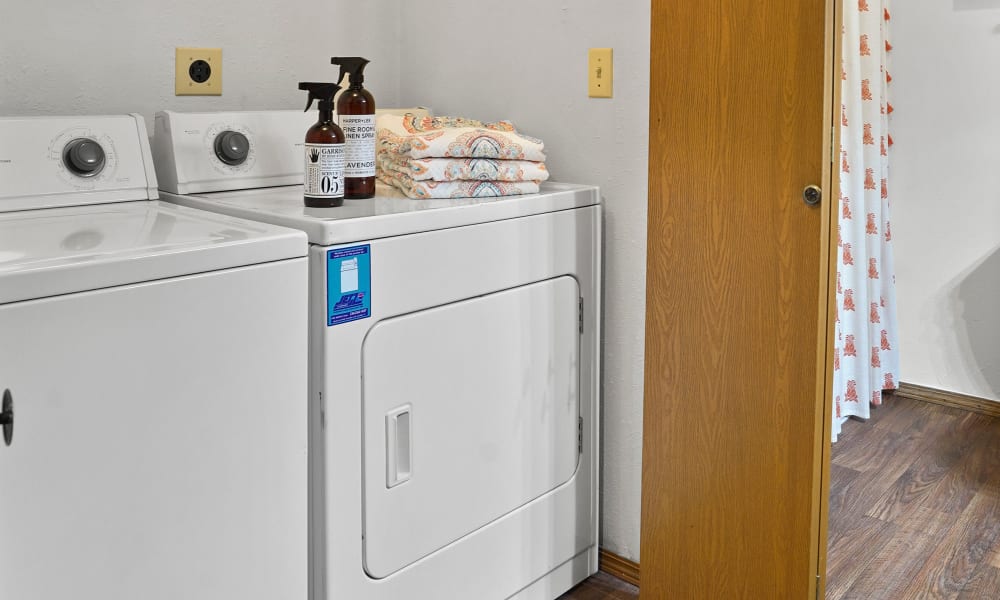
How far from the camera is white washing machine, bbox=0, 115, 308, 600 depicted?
3.70 feet

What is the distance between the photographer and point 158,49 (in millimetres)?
1970

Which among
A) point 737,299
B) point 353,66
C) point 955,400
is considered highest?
point 353,66

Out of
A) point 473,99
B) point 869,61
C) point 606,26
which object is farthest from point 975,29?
point 473,99

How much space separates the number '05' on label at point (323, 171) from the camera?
1.63 metres

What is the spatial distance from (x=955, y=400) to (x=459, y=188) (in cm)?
130

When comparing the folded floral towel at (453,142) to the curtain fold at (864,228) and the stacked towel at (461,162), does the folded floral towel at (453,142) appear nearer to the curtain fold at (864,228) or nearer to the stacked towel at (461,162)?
the stacked towel at (461,162)

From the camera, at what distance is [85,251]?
3.98 feet

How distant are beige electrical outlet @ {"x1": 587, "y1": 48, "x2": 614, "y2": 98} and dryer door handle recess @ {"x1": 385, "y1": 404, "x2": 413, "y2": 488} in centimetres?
89

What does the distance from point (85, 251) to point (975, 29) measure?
1791 mm

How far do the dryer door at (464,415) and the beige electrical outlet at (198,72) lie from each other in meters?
0.85

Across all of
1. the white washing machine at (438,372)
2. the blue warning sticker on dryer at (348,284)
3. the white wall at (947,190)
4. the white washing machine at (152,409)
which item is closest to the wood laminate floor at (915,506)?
the white wall at (947,190)

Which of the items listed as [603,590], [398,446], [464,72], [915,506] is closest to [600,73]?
[464,72]

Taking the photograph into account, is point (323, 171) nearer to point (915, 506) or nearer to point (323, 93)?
point (323, 93)

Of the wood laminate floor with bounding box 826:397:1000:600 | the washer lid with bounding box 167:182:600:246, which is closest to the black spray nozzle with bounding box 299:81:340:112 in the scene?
the washer lid with bounding box 167:182:600:246
